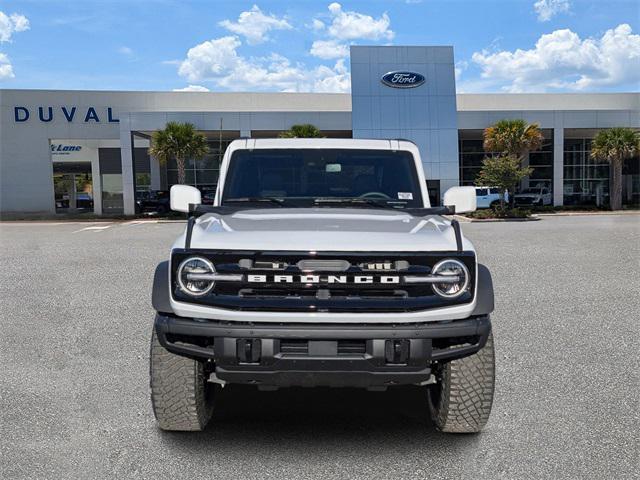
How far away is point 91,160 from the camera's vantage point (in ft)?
144

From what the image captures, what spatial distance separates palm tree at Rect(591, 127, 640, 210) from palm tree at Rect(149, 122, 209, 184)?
23933 mm

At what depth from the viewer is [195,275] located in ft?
10.8

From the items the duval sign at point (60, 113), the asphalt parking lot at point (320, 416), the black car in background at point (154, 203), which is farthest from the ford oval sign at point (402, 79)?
the asphalt parking lot at point (320, 416)

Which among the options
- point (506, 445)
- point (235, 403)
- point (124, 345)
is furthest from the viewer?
point (124, 345)

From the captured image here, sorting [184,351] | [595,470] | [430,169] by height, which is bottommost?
[595,470]

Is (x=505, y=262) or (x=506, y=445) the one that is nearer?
(x=506, y=445)

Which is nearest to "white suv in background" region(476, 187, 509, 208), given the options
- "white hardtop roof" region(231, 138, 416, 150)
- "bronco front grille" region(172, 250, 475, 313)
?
"white hardtop roof" region(231, 138, 416, 150)

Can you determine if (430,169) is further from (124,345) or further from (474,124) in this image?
(124,345)

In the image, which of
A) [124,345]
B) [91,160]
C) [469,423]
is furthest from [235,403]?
[91,160]

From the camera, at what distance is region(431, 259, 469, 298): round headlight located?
3318 mm

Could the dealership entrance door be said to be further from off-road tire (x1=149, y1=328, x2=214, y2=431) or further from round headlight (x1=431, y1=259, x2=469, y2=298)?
round headlight (x1=431, y1=259, x2=469, y2=298)

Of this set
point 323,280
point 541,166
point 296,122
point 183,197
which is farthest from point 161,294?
point 541,166

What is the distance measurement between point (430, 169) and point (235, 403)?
31655mm

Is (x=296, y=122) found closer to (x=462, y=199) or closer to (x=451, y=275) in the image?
(x=462, y=199)
